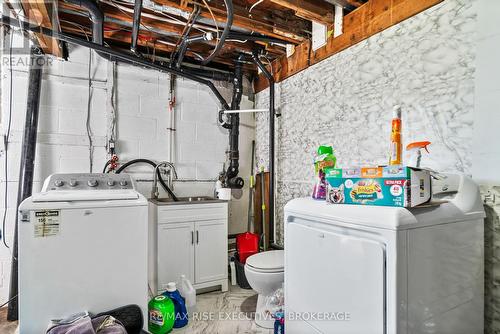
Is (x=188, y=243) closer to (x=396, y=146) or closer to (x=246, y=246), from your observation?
(x=246, y=246)

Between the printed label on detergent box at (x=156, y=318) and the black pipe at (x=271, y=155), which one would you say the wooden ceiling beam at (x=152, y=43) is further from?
the printed label on detergent box at (x=156, y=318)

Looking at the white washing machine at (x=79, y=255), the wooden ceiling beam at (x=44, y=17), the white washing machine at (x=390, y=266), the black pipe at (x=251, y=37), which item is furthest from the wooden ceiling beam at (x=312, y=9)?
the white washing machine at (x=79, y=255)

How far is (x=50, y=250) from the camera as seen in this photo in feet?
5.04

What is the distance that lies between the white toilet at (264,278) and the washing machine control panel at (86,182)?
1.19 metres

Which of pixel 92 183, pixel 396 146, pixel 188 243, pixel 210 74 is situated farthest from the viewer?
pixel 210 74

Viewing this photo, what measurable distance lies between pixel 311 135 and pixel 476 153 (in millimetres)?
1258

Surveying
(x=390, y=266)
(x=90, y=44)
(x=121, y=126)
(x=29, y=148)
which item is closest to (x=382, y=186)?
(x=390, y=266)

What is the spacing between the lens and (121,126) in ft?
8.87

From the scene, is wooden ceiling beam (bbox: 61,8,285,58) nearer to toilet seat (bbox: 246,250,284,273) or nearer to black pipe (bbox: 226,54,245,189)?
black pipe (bbox: 226,54,245,189)

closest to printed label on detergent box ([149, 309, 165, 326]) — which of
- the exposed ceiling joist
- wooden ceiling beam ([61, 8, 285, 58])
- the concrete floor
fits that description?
the concrete floor

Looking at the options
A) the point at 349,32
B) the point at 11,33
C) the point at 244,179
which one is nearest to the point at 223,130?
the point at 244,179

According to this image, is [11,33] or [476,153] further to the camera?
[11,33]

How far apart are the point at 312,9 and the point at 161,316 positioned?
2.50 metres

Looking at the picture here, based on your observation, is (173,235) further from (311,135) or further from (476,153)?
(476,153)
